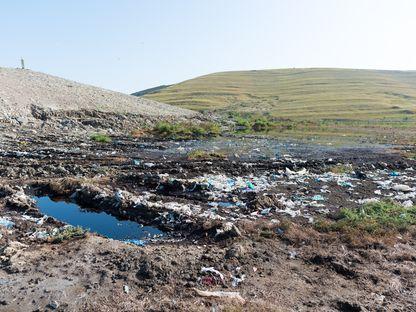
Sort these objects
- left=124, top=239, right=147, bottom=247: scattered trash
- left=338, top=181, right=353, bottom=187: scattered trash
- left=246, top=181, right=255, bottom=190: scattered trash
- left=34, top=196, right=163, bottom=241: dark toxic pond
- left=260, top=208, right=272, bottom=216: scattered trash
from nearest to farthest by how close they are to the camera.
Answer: left=124, top=239, right=147, bottom=247: scattered trash, left=34, top=196, right=163, bottom=241: dark toxic pond, left=260, top=208, right=272, bottom=216: scattered trash, left=246, top=181, right=255, bottom=190: scattered trash, left=338, top=181, right=353, bottom=187: scattered trash

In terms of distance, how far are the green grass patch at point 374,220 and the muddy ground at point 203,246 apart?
0.93 feet

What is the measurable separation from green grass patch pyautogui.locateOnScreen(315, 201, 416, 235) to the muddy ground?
0.28 m

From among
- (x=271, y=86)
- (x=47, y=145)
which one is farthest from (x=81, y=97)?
(x=271, y=86)

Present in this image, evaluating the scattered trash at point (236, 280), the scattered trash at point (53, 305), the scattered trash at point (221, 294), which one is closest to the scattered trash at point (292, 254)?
the scattered trash at point (236, 280)

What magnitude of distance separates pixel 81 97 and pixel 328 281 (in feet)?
90.0

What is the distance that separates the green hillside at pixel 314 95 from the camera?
4728 centimetres

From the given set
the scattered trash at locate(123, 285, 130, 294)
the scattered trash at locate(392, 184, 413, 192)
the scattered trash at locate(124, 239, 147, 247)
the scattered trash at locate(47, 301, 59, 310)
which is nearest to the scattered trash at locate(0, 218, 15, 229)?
the scattered trash at locate(124, 239, 147, 247)

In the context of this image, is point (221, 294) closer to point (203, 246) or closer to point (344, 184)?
point (203, 246)

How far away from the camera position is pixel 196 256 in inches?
243

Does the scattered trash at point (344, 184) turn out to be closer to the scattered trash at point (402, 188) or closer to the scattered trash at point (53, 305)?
the scattered trash at point (402, 188)

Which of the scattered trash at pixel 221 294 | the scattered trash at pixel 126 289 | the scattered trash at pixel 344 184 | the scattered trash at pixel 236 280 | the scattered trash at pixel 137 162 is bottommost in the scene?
the scattered trash at pixel 344 184

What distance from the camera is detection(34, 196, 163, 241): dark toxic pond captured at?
7.75m

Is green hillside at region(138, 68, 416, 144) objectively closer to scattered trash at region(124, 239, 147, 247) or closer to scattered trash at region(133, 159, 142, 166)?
scattered trash at region(133, 159, 142, 166)

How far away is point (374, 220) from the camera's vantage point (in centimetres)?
808
